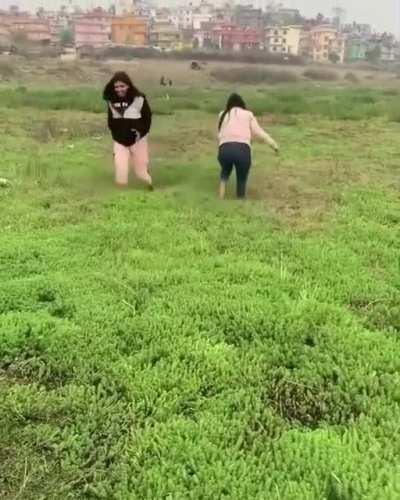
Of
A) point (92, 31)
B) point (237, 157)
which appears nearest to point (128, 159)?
point (237, 157)

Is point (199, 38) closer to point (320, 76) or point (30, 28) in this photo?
point (30, 28)

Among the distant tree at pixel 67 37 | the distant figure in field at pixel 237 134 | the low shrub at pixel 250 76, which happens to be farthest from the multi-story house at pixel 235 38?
the distant figure in field at pixel 237 134

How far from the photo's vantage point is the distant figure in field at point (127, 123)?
8773 mm

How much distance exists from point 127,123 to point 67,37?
93.6m

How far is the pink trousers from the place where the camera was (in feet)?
30.2

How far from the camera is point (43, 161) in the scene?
11.2 meters

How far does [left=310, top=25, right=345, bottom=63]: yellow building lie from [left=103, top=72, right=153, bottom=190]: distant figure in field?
3849 inches

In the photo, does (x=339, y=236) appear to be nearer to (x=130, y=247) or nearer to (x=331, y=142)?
(x=130, y=247)

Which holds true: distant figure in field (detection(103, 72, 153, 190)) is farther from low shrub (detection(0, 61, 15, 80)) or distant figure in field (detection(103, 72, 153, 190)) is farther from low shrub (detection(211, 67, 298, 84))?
low shrub (detection(211, 67, 298, 84))

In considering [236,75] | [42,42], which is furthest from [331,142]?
[42,42]

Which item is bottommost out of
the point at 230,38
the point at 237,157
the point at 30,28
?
the point at 237,157

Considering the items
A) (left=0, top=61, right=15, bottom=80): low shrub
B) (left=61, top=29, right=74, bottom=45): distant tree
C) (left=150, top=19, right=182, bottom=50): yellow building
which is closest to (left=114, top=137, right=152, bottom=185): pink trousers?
(left=0, top=61, right=15, bottom=80): low shrub

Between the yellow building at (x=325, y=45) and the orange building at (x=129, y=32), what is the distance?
27.7m

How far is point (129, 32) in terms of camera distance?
88.8 meters
